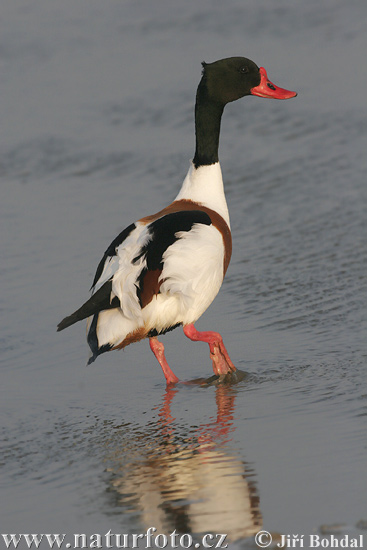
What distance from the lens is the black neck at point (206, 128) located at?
7.21m

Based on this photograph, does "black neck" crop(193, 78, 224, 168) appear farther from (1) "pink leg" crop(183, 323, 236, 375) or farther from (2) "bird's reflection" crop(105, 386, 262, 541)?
(2) "bird's reflection" crop(105, 386, 262, 541)

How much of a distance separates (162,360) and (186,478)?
179cm

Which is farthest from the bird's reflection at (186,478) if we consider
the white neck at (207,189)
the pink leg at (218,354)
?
the white neck at (207,189)

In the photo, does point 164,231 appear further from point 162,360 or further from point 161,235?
point 162,360

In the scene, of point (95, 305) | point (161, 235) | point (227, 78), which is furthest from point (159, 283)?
point (227, 78)

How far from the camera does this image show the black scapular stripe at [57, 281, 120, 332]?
230 inches

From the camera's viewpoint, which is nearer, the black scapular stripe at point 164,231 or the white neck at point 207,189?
the black scapular stripe at point 164,231

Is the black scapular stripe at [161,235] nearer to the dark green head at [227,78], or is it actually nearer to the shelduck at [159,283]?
the shelduck at [159,283]

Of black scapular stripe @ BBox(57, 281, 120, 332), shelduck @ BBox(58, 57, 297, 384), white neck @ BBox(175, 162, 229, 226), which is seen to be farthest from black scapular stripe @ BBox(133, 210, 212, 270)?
white neck @ BBox(175, 162, 229, 226)

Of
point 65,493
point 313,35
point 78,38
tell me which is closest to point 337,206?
point 65,493

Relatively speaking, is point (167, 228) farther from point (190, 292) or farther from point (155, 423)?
point (155, 423)

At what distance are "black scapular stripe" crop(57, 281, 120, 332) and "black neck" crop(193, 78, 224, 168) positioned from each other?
159 centimetres

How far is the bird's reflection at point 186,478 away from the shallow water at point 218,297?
0.5 inches

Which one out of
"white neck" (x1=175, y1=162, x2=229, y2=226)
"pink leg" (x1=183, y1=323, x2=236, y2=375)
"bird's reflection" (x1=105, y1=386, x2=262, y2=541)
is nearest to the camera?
"bird's reflection" (x1=105, y1=386, x2=262, y2=541)
